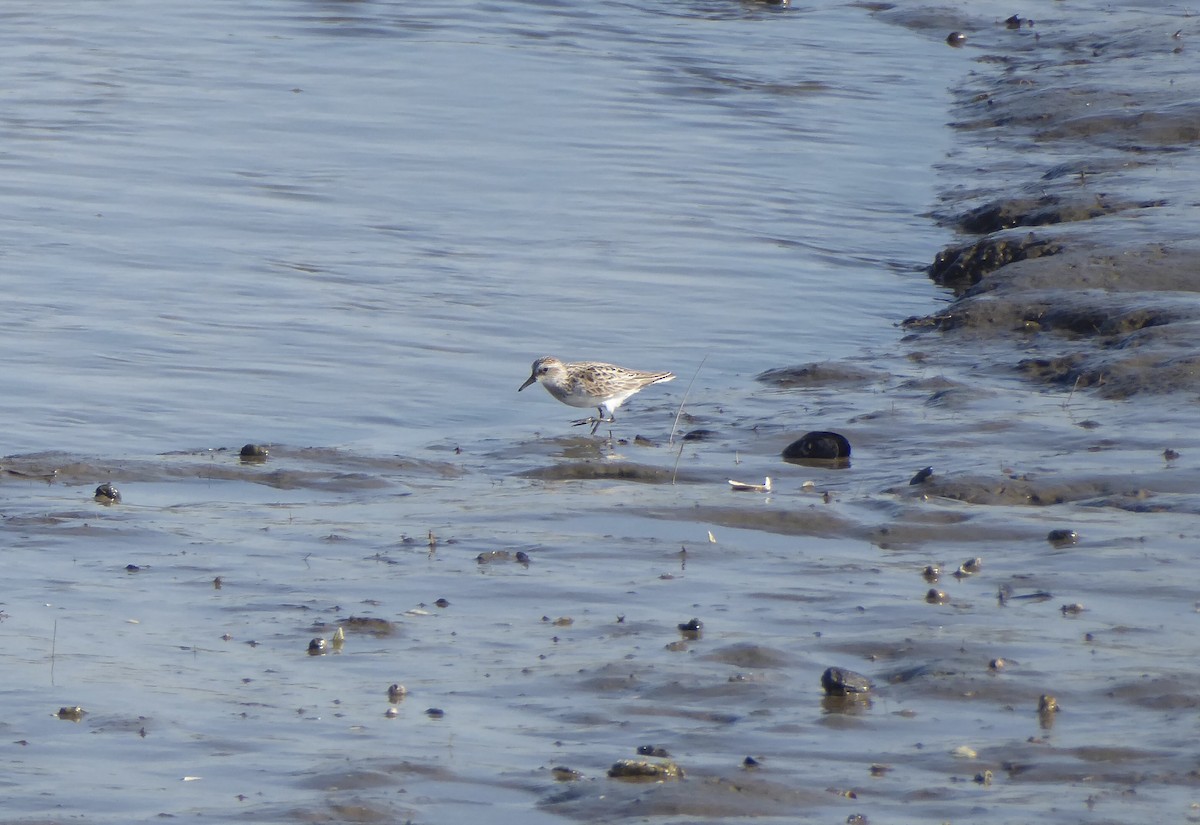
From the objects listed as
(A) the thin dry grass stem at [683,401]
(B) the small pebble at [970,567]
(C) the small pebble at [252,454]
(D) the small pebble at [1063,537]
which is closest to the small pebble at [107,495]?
(C) the small pebble at [252,454]

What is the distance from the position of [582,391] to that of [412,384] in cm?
141

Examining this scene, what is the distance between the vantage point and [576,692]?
6.39 metres

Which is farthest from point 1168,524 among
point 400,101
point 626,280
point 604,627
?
point 400,101

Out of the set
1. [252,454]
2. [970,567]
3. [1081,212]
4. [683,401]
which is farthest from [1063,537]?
[1081,212]

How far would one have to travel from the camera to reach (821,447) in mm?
9641

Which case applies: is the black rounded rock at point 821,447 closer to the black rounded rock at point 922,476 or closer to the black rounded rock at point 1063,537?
the black rounded rock at point 922,476

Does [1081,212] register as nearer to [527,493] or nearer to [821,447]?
[821,447]

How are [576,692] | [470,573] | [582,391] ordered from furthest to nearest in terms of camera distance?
[582,391], [470,573], [576,692]

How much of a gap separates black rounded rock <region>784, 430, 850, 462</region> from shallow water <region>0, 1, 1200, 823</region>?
0.14m

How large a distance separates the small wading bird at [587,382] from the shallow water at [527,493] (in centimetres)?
30

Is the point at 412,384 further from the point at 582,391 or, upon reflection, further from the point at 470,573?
the point at 470,573

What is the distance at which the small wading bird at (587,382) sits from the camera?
10609 millimetres

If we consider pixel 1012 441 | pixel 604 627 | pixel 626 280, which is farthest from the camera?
pixel 626 280

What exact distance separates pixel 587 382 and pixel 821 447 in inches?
63.4
